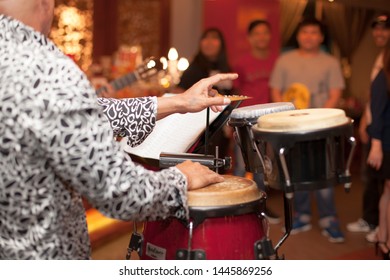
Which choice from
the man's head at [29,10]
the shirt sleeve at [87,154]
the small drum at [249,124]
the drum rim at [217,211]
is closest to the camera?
the shirt sleeve at [87,154]

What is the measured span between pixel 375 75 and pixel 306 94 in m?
0.62

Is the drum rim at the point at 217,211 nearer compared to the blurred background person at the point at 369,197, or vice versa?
the drum rim at the point at 217,211

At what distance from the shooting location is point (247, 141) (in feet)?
8.05

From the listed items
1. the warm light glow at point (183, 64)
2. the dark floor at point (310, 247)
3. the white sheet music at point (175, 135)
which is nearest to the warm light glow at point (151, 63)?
the white sheet music at point (175, 135)

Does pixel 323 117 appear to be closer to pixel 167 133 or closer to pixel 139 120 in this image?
pixel 139 120

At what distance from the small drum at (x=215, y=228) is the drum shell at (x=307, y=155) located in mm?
122

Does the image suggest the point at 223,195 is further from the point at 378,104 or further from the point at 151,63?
the point at 378,104

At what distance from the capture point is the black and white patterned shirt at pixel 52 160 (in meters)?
1.67

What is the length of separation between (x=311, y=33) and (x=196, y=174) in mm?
3093

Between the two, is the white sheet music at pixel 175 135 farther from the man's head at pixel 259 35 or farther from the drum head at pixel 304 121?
the man's head at pixel 259 35

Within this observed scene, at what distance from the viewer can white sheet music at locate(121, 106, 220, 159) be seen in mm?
2705

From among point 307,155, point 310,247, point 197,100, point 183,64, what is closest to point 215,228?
point 307,155

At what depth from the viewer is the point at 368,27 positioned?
400 inches
